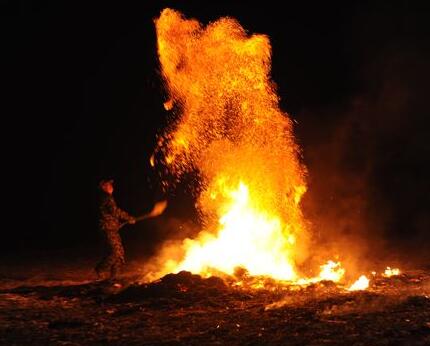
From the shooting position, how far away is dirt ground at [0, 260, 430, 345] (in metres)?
7.16

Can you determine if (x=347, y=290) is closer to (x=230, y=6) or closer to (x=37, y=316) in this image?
(x=37, y=316)

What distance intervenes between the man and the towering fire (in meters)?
1.38

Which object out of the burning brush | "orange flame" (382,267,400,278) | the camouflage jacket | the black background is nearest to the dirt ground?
"orange flame" (382,267,400,278)

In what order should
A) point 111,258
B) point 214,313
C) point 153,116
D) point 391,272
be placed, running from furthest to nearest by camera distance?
point 153,116 → point 111,258 → point 391,272 → point 214,313

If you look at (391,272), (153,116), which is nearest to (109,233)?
(391,272)

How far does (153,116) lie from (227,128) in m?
→ 10.4

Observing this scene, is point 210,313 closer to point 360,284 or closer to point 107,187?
point 360,284

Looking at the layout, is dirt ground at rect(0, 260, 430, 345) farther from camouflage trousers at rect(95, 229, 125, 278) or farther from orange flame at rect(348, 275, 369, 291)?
camouflage trousers at rect(95, 229, 125, 278)

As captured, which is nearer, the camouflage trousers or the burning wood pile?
the burning wood pile

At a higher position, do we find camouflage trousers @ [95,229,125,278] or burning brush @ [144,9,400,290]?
burning brush @ [144,9,400,290]

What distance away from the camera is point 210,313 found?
8.48m

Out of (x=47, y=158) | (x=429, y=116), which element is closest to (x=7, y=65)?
(x=47, y=158)

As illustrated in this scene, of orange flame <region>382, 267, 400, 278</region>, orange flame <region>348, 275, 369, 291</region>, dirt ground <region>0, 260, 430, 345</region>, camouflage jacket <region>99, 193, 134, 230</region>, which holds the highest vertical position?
camouflage jacket <region>99, 193, 134, 230</region>

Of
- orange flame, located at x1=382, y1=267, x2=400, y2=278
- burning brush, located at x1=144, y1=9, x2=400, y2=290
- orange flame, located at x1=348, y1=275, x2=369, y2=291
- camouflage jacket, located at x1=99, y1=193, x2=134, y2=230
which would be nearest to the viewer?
orange flame, located at x1=348, y1=275, x2=369, y2=291
